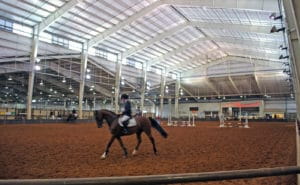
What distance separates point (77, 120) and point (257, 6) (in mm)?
27750

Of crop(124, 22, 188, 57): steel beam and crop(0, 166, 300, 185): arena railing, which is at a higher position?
crop(124, 22, 188, 57): steel beam

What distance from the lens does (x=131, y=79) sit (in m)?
48.0

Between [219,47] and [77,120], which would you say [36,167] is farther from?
[219,47]

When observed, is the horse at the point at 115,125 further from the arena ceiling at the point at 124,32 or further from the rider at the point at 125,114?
the arena ceiling at the point at 124,32

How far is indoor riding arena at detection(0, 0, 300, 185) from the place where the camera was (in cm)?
665

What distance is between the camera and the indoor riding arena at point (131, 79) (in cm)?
665

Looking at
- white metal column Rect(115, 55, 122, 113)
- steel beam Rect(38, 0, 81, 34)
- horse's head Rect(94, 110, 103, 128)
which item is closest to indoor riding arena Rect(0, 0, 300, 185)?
horse's head Rect(94, 110, 103, 128)

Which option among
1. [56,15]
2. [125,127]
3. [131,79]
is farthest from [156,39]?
[125,127]

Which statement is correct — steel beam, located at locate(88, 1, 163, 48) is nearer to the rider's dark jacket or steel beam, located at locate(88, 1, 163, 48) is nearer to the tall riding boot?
the rider's dark jacket

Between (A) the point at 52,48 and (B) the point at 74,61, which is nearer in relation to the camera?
(A) the point at 52,48

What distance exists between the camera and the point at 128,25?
3481 centimetres

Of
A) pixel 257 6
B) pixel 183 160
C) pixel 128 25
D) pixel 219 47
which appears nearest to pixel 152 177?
pixel 183 160

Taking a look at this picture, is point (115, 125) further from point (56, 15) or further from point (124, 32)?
point (124, 32)

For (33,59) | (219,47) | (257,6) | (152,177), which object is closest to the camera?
(152,177)
